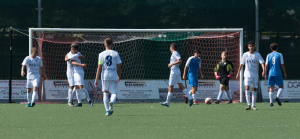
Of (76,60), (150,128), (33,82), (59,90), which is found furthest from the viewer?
(59,90)

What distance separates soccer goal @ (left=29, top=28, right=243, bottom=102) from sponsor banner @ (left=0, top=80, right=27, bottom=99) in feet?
3.21

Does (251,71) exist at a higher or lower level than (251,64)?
lower

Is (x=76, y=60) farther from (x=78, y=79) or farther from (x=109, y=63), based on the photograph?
(x=109, y=63)

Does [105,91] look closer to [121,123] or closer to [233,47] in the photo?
[121,123]

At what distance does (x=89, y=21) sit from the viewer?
60.2 ft

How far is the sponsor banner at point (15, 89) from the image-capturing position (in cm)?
1691

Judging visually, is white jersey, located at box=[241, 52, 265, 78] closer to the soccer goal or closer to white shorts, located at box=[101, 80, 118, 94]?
white shorts, located at box=[101, 80, 118, 94]

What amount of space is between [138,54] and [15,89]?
4.86 m

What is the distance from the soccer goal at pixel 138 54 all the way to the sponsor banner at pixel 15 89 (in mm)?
978

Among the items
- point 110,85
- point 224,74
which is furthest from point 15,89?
point 110,85

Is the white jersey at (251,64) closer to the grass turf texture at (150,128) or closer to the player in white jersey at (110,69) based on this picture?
the grass turf texture at (150,128)

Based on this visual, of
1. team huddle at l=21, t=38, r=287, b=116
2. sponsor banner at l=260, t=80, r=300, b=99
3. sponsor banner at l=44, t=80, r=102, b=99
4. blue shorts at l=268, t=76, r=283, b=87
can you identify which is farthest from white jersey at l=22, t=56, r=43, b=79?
sponsor banner at l=260, t=80, r=300, b=99

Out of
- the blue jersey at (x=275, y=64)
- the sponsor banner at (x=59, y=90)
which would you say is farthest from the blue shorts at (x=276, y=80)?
the sponsor banner at (x=59, y=90)

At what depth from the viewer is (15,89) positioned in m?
17.0
